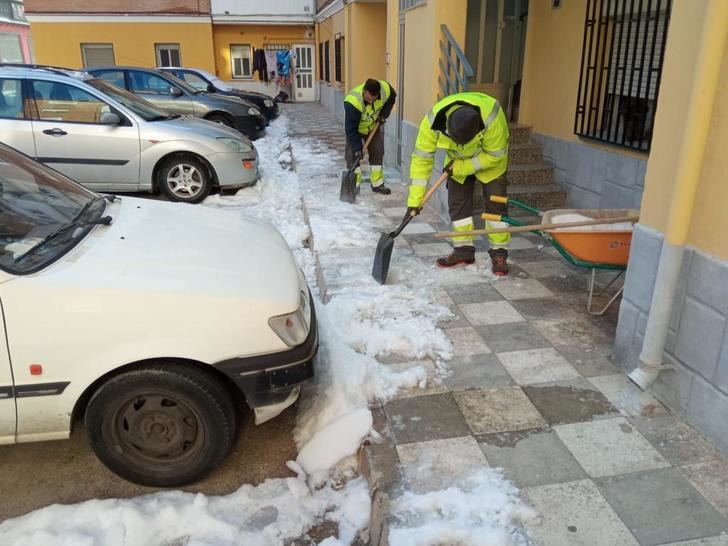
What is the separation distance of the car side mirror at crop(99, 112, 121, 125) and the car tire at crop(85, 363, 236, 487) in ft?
17.8

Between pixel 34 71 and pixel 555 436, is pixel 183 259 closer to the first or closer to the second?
pixel 555 436

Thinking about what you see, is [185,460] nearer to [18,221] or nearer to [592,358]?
[18,221]

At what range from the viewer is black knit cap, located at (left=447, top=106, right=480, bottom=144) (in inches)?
178

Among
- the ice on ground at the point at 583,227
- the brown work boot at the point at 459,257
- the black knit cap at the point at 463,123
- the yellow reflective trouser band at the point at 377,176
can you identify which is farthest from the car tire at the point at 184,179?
the ice on ground at the point at 583,227

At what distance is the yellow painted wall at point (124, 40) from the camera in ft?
68.8

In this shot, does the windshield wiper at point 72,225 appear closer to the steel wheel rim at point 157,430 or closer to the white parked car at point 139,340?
the white parked car at point 139,340

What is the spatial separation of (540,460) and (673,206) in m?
1.41

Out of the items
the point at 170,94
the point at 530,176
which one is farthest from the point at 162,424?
the point at 170,94

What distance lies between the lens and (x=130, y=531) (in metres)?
2.53

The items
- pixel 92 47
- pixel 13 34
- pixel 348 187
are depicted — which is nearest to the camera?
pixel 348 187

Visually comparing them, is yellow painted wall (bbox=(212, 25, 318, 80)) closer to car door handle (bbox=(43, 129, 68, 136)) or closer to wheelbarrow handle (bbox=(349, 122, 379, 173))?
wheelbarrow handle (bbox=(349, 122, 379, 173))

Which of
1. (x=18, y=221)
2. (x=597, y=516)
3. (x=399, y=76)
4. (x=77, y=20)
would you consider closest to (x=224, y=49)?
(x=77, y=20)

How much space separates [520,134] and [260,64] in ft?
60.0

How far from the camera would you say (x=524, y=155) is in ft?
23.5
